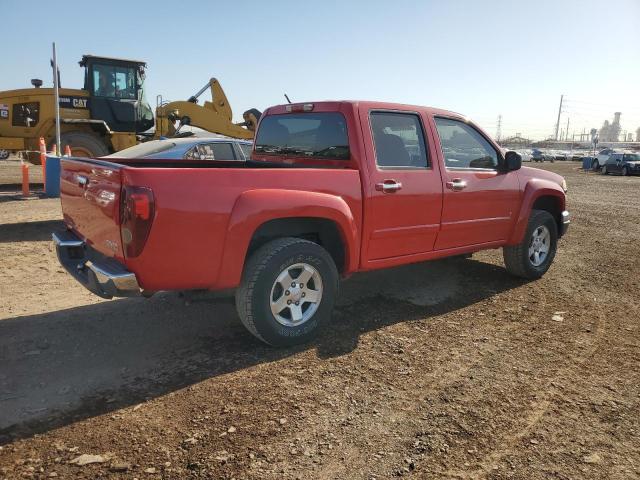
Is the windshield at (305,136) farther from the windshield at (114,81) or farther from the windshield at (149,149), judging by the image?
the windshield at (114,81)

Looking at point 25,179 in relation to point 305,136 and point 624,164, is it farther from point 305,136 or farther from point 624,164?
point 624,164

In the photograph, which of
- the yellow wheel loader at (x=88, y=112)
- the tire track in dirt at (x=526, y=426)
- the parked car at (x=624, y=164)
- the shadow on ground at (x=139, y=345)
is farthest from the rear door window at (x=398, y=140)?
the parked car at (x=624, y=164)

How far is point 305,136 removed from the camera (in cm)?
459

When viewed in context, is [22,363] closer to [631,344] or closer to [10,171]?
[631,344]

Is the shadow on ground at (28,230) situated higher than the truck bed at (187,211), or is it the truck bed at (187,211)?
the truck bed at (187,211)

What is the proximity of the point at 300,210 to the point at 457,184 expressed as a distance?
1.85m

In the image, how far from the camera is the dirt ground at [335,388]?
8.07 feet

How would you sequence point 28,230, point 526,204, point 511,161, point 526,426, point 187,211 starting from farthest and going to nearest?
point 28,230, point 526,204, point 511,161, point 187,211, point 526,426

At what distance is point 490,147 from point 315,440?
12.5 feet

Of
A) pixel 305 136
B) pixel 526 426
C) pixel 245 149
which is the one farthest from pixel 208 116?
pixel 526 426

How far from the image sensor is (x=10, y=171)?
19.0 meters

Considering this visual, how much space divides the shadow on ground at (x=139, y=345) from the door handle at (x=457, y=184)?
1156mm

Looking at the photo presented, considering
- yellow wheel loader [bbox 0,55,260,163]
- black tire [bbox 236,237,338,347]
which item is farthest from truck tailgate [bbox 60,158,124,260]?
yellow wheel loader [bbox 0,55,260,163]

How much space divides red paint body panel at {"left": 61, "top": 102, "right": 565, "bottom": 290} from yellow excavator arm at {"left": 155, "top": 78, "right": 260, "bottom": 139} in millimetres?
10932
